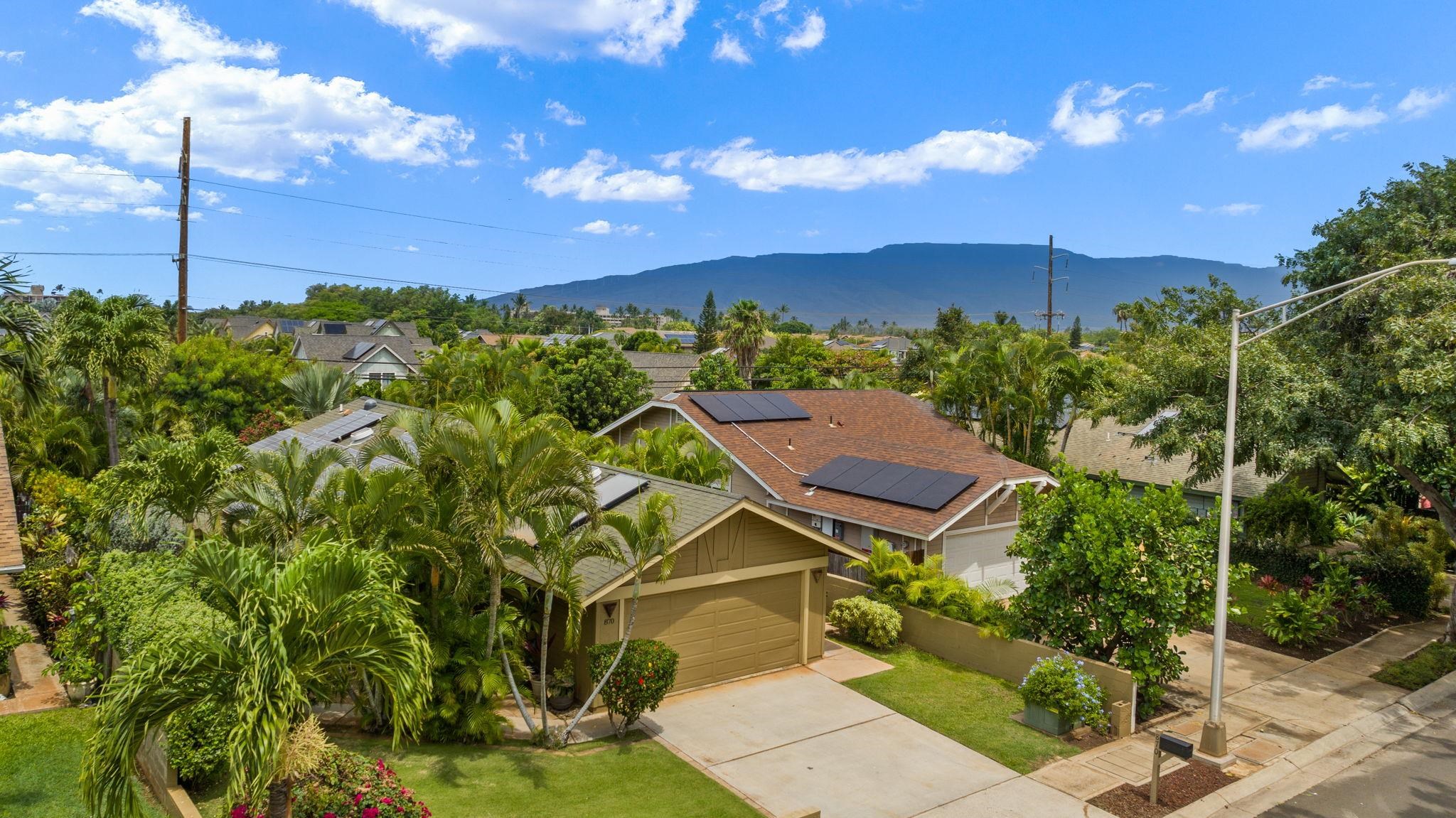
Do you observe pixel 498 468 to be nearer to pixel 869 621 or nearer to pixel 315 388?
pixel 869 621

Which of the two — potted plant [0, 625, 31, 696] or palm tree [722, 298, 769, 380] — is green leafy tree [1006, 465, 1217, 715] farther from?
palm tree [722, 298, 769, 380]

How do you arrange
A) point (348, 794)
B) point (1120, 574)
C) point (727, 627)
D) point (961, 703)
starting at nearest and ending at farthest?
point (348, 794) → point (1120, 574) → point (961, 703) → point (727, 627)

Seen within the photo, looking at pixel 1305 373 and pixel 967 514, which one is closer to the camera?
pixel 1305 373

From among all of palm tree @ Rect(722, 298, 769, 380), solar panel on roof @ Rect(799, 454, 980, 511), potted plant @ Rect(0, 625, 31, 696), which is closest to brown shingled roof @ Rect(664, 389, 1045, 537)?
solar panel on roof @ Rect(799, 454, 980, 511)

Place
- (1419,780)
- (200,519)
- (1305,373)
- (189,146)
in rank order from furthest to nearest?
(189,146)
(200,519)
(1305,373)
(1419,780)

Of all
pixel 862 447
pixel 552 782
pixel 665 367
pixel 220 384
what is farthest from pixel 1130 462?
pixel 665 367

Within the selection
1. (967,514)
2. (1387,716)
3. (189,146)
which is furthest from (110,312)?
(1387,716)

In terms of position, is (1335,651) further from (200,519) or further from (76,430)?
(76,430)
